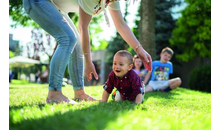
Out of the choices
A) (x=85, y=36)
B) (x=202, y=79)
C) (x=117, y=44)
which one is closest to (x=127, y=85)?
(x=85, y=36)

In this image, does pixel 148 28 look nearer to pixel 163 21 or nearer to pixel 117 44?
pixel 163 21

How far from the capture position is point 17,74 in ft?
145

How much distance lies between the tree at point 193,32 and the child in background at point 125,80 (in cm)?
1348

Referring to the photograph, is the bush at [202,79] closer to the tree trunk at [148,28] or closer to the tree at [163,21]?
the tree trunk at [148,28]

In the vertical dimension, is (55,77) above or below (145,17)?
below

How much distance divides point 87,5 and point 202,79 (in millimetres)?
8289

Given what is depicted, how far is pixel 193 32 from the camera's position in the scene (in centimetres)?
1608

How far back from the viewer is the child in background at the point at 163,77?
6.50 m

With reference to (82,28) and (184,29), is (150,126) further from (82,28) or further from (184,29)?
(184,29)

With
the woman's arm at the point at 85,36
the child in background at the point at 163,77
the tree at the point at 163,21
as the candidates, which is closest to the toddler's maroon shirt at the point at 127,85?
the woman's arm at the point at 85,36

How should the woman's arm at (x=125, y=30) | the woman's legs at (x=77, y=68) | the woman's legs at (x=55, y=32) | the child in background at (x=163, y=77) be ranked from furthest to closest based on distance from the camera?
1. the child in background at (x=163, y=77)
2. the woman's legs at (x=77, y=68)
3. the woman's arm at (x=125, y=30)
4. the woman's legs at (x=55, y=32)
